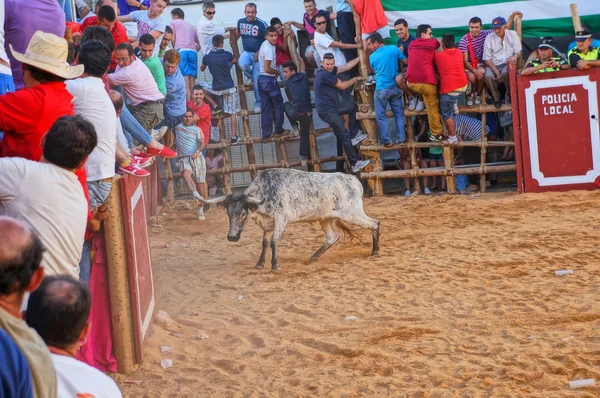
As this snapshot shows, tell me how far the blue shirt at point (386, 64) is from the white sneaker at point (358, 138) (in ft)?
3.48

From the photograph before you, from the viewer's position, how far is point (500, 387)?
19.2ft

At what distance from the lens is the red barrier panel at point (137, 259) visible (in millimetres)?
6906

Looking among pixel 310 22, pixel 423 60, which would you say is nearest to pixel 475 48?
pixel 423 60

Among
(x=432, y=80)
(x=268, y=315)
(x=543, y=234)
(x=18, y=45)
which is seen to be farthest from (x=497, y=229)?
(x=18, y=45)

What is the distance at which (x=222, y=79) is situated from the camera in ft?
52.1

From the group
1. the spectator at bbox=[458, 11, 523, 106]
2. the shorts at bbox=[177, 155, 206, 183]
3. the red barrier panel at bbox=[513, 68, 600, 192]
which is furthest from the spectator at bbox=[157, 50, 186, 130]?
the red barrier panel at bbox=[513, 68, 600, 192]

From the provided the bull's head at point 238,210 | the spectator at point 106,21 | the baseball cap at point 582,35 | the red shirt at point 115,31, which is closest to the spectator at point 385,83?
the baseball cap at point 582,35

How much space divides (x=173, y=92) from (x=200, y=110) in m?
1.17

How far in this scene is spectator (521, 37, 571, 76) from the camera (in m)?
13.9

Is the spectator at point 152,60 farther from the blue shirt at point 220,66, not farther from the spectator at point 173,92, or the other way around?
the blue shirt at point 220,66

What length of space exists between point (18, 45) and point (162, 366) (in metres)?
2.64

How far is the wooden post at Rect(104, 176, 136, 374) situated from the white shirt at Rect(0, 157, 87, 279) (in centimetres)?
176

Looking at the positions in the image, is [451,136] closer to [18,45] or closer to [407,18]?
[407,18]

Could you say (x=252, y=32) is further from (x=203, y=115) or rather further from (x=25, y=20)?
(x=25, y=20)
